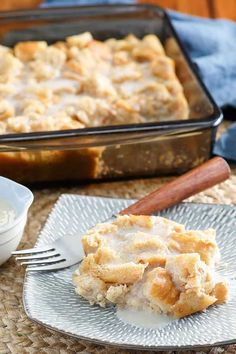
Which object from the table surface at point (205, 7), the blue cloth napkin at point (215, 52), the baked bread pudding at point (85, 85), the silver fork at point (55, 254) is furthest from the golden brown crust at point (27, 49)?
the silver fork at point (55, 254)

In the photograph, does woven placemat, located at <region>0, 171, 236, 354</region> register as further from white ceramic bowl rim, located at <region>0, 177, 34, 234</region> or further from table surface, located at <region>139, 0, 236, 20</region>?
table surface, located at <region>139, 0, 236, 20</region>

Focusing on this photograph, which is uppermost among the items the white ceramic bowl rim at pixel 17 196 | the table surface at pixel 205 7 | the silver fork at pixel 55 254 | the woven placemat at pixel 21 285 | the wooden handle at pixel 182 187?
the white ceramic bowl rim at pixel 17 196

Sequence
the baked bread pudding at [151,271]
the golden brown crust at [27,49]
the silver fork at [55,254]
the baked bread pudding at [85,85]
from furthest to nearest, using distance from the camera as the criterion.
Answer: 1. the golden brown crust at [27,49]
2. the baked bread pudding at [85,85]
3. the silver fork at [55,254]
4. the baked bread pudding at [151,271]

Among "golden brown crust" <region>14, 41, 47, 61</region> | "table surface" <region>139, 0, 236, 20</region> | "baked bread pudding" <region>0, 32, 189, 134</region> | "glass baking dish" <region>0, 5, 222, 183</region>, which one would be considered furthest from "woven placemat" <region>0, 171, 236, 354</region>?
"table surface" <region>139, 0, 236, 20</region>

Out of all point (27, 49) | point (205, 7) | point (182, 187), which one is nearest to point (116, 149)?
point (182, 187)

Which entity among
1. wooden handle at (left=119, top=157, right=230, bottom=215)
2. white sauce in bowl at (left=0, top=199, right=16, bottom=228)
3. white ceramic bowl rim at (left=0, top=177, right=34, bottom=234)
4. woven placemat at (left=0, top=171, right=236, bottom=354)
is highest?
white ceramic bowl rim at (left=0, top=177, right=34, bottom=234)

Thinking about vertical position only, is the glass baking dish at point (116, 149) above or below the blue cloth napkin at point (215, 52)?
above

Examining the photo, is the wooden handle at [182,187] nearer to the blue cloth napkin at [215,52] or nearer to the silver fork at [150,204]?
the silver fork at [150,204]

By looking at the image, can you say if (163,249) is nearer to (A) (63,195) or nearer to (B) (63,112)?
(A) (63,195)
